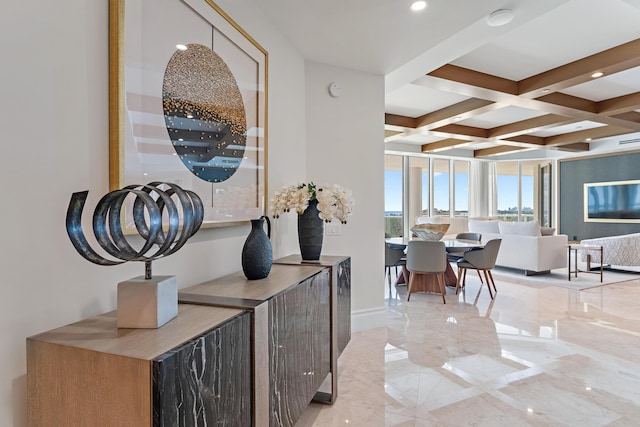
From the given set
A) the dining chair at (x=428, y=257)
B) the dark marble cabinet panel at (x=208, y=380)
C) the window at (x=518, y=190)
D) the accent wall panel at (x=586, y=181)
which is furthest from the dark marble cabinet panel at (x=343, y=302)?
the window at (x=518, y=190)

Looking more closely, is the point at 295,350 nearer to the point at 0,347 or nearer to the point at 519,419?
the point at 0,347

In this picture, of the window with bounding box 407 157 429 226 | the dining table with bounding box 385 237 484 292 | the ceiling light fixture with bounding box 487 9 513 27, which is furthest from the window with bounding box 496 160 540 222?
the ceiling light fixture with bounding box 487 9 513 27

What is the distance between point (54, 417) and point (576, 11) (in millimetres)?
4196

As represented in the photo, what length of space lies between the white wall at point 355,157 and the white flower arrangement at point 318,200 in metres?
1.03

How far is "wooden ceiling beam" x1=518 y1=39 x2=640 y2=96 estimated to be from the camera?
11.6 ft

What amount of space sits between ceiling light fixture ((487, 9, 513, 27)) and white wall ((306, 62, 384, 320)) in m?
1.23

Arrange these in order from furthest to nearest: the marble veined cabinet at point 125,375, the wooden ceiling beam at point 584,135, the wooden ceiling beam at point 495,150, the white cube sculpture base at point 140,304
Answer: the wooden ceiling beam at point 495,150
the wooden ceiling beam at point 584,135
the white cube sculpture base at point 140,304
the marble veined cabinet at point 125,375

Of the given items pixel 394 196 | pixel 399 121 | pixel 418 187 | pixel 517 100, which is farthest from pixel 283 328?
pixel 418 187

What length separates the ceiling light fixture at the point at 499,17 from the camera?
2.54m

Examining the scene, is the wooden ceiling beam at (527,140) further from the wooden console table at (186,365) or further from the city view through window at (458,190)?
the wooden console table at (186,365)

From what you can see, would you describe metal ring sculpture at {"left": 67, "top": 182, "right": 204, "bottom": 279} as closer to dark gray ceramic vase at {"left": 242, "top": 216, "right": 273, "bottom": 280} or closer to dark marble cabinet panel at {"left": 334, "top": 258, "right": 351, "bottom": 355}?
dark gray ceramic vase at {"left": 242, "top": 216, "right": 273, "bottom": 280}

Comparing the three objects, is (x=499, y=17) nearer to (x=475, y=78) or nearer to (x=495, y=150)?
(x=475, y=78)

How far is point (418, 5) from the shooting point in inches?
95.0

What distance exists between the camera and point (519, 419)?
6.64 ft
